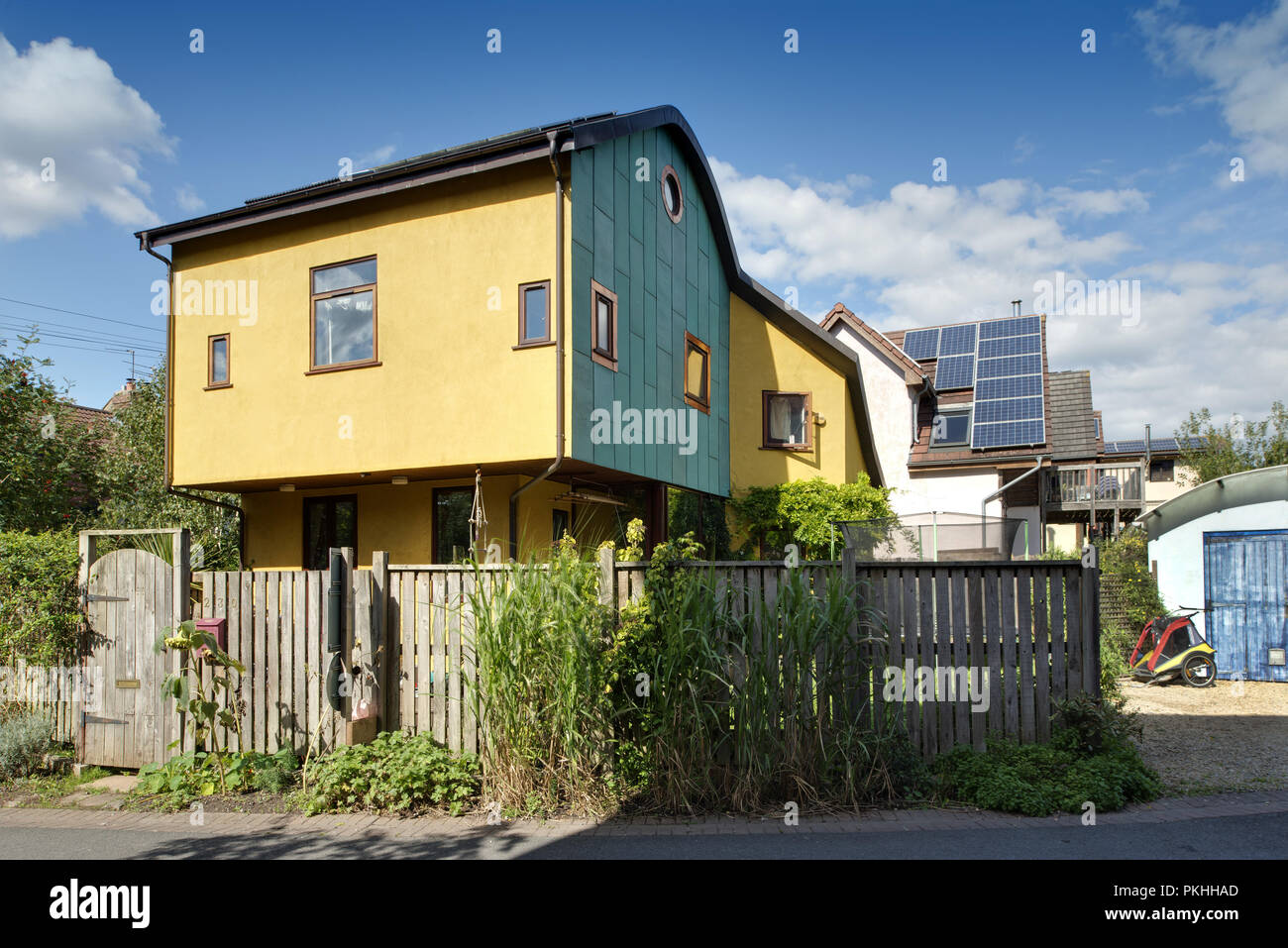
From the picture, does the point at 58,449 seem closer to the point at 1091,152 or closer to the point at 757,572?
the point at 757,572

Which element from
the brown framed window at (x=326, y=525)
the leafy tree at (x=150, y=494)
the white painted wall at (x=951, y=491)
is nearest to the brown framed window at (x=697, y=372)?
the brown framed window at (x=326, y=525)

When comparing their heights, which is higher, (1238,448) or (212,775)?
(1238,448)

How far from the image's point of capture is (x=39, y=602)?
776 cm

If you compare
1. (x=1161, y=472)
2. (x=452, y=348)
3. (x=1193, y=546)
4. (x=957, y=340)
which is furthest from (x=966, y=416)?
(x=1161, y=472)

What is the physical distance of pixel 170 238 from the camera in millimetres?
13688

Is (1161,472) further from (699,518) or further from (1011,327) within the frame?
(699,518)

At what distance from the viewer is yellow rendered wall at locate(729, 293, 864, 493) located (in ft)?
58.2

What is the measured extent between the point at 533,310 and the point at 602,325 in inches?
52.7

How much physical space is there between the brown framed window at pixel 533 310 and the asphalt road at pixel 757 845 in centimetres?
717

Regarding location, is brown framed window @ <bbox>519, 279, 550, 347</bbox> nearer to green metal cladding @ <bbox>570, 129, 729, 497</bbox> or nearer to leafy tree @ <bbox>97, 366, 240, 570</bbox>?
green metal cladding @ <bbox>570, 129, 729, 497</bbox>

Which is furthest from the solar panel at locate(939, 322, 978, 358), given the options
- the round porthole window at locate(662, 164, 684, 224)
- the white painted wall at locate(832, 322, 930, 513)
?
the round porthole window at locate(662, 164, 684, 224)

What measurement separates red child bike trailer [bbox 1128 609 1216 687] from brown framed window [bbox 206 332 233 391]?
15.4 metres

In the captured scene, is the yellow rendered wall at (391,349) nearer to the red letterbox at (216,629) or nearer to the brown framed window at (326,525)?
the brown framed window at (326,525)
